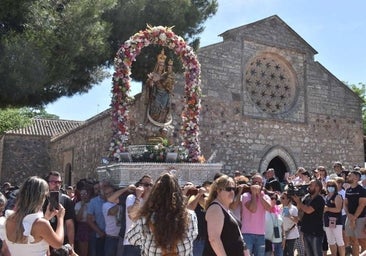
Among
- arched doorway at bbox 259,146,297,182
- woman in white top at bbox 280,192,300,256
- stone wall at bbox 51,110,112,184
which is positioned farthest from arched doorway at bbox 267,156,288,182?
woman in white top at bbox 280,192,300,256

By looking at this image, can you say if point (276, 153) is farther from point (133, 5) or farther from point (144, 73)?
point (133, 5)

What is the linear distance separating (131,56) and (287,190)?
554 cm

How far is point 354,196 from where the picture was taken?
311 inches

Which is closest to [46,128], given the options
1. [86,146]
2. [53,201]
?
[86,146]

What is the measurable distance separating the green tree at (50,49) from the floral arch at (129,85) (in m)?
1.06

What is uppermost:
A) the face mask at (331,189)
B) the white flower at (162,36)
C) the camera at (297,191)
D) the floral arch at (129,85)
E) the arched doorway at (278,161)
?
the white flower at (162,36)

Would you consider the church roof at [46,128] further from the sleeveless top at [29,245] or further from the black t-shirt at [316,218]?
the sleeveless top at [29,245]

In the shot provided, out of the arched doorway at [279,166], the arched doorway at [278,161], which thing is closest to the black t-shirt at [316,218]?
the arched doorway at [278,161]

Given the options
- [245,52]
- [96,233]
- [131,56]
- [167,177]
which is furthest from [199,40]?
[167,177]

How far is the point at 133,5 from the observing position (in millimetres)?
14883

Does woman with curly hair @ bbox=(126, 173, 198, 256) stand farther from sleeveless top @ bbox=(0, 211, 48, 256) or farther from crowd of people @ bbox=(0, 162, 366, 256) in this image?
sleeveless top @ bbox=(0, 211, 48, 256)

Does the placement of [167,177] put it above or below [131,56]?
below

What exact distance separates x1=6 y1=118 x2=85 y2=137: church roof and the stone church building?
25.8ft

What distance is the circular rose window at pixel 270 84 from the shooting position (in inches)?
672
